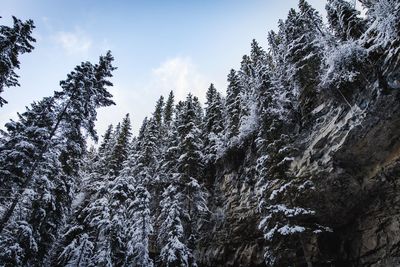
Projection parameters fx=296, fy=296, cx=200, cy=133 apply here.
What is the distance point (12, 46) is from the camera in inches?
667

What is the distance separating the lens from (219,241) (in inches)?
960

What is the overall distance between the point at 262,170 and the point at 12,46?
16643 mm

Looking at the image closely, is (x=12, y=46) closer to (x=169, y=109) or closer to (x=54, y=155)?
(x=54, y=155)

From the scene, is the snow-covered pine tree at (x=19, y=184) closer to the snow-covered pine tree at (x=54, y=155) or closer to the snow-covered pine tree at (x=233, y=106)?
the snow-covered pine tree at (x=54, y=155)

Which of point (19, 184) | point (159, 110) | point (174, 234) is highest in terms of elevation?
point (159, 110)

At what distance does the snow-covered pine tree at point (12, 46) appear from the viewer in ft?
54.3

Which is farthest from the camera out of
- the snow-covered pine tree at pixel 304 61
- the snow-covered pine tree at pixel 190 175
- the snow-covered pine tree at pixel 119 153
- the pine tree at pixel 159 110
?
the pine tree at pixel 159 110

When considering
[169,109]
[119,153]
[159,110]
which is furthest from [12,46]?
[169,109]

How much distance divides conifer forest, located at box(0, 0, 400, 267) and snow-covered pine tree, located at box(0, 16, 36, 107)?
0.06 metres

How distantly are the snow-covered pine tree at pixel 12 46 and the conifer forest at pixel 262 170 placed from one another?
6cm

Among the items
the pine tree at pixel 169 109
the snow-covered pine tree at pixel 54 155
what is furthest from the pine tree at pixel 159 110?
the snow-covered pine tree at pixel 54 155

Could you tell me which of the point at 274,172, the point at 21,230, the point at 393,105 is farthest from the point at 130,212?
the point at 393,105

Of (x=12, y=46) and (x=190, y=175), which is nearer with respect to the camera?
(x=12, y=46)

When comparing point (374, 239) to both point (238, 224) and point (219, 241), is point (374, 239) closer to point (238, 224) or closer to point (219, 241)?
point (238, 224)
